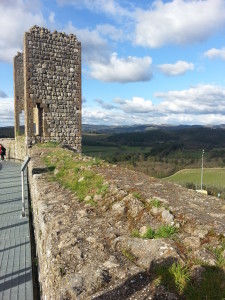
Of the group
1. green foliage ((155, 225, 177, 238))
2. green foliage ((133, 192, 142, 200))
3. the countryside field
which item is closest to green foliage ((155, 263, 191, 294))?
green foliage ((155, 225, 177, 238))

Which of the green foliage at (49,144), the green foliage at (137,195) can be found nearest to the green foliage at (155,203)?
the green foliage at (137,195)

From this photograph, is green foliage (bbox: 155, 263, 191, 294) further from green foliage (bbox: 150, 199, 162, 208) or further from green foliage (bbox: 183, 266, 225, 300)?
green foliage (bbox: 150, 199, 162, 208)

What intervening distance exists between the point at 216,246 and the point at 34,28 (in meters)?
14.8

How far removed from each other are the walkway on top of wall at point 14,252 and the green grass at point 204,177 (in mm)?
27905

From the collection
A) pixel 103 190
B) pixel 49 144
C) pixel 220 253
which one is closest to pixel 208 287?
pixel 220 253

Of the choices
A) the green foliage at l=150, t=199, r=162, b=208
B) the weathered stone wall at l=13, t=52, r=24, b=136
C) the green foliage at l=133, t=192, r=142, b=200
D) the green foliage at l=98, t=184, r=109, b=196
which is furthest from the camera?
the weathered stone wall at l=13, t=52, r=24, b=136

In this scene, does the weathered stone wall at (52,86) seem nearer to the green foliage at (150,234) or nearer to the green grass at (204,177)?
the green foliage at (150,234)

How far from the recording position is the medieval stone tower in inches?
580

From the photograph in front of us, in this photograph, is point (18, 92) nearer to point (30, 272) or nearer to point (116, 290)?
point (30, 272)

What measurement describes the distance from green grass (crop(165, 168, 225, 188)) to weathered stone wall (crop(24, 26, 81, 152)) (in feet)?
76.2

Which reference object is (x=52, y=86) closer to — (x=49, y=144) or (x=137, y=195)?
(x=49, y=144)

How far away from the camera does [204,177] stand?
40.6 meters

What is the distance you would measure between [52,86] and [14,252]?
10148mm

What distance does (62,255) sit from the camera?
3258 millimetres
